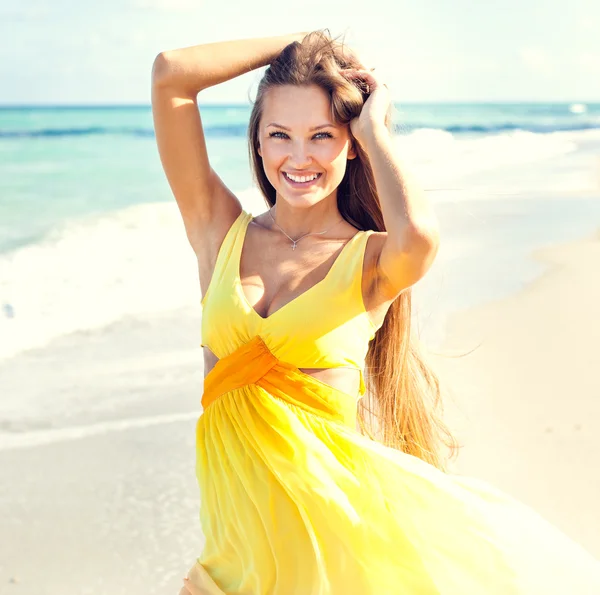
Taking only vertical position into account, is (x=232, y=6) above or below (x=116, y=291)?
above

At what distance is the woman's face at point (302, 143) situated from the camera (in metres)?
2.71

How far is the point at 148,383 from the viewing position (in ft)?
18.5

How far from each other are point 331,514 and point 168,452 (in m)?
2.40

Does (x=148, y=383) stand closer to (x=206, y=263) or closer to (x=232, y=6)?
(x=206, y=263)

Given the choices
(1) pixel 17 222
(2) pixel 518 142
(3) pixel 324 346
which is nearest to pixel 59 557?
(3) pixel 324 346

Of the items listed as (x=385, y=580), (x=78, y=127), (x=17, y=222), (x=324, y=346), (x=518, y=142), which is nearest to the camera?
(x=385, y=580)

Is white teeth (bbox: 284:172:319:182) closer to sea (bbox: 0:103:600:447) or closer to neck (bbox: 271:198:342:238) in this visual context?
neck (bbox: 271:198:342:238)

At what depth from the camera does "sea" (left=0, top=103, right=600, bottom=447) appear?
23.0 feet

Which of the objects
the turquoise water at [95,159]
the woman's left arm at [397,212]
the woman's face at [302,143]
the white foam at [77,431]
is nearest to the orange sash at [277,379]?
the woman's left arm at [397,212]

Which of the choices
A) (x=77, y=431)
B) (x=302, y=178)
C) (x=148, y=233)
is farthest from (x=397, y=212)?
(x=148, y=233)

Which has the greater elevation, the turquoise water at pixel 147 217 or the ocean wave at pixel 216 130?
the ocean wave at pixel 216 130

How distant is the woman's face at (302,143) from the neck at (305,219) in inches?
4.2

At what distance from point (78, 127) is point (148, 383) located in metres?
31.3

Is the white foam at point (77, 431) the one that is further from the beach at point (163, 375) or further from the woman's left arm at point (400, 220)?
the woman's left arm at point (400, 220)
